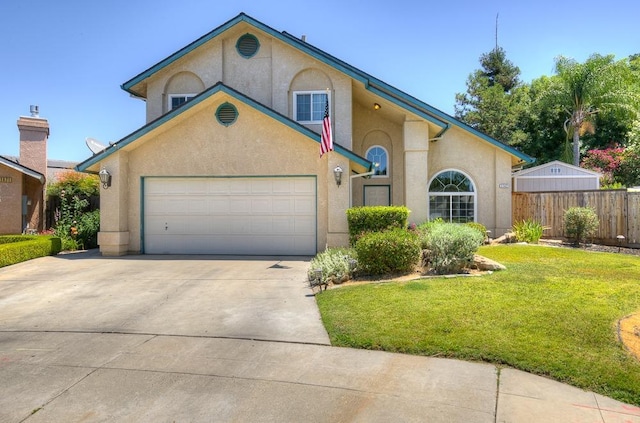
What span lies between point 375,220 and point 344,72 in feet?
22.1

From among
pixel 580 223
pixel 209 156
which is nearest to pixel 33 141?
pixel 209 156

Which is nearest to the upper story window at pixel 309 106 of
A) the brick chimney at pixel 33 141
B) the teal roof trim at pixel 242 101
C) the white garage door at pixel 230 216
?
the teal roof trim at pixel 242 101

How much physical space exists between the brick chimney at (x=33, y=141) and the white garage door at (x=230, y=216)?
324 inches

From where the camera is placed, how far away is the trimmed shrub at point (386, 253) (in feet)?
29.8

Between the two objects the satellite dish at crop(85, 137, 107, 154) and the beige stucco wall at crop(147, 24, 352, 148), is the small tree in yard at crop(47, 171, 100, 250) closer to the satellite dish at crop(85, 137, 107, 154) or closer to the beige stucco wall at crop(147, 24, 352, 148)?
the satellite dish at crop(85, 137, 107, 154)

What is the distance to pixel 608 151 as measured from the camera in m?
28.7

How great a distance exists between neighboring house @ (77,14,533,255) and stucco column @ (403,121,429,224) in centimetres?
4

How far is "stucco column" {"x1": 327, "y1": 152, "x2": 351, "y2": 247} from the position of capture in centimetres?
1280

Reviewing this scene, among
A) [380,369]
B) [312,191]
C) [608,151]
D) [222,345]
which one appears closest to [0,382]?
[222,345]

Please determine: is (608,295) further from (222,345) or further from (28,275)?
(28,275)

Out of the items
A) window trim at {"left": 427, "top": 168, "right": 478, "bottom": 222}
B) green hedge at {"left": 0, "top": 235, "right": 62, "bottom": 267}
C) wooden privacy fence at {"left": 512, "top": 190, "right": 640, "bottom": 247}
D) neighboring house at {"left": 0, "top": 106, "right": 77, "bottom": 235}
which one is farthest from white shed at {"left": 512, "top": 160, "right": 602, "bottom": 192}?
neighboring house at {"left": 0, "top": 106, "right": 77, "bottom": 235}

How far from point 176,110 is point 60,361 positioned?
955 centimetres

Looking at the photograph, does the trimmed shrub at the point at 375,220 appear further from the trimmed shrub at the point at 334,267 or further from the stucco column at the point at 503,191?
the stucco column at the point at 503,191

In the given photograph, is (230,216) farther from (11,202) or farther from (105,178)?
(11,202)
